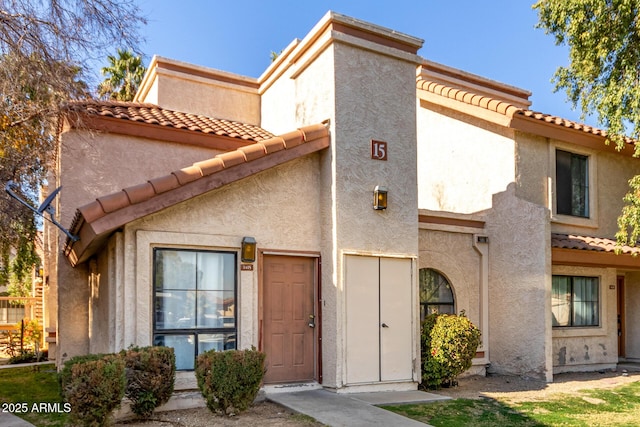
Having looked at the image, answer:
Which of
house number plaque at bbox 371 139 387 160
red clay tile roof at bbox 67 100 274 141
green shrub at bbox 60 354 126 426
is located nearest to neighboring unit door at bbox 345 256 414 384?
house number plaque at bbox 371 139 387 160

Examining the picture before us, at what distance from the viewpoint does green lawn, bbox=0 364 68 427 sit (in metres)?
8.05

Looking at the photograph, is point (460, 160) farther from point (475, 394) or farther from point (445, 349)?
point (475, 394)

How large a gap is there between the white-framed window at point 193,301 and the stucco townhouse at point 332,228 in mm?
25

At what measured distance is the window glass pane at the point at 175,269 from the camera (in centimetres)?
857

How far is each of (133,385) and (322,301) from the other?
378 cm

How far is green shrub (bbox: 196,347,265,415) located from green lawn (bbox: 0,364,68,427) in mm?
1940

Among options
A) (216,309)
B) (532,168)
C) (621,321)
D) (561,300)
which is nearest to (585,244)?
(561,300)

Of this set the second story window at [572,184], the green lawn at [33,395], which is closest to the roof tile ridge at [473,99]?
the second story window at [572,184]

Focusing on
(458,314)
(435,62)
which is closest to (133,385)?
(458,314)

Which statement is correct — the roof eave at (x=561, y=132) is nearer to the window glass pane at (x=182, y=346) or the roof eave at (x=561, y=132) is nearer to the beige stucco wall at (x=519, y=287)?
the beige stucco wall at (x=519, y=287)

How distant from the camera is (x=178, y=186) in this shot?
828cm

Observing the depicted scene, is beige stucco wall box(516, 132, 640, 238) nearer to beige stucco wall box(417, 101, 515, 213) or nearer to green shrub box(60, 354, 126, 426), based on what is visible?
beige stucco wall box(417, 101, 515, 213)

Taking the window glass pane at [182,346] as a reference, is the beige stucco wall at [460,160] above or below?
above

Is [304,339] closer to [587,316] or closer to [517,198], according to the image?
[517,198]
